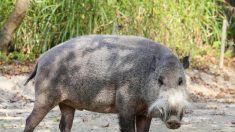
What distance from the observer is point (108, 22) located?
1505 cm

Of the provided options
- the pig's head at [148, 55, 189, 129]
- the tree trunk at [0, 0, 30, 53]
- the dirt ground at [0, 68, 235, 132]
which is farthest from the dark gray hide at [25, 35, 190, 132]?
the tree trunk at [0, 0, 30, 53]

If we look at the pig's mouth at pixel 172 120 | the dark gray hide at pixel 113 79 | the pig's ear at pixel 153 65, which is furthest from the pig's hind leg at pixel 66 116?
the pig's mouth at pixel 172 120

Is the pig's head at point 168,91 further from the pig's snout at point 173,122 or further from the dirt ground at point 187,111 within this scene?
the dirt ground at point 187,111

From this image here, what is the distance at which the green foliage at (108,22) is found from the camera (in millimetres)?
15219

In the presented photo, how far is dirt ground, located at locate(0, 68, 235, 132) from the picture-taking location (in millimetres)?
9211

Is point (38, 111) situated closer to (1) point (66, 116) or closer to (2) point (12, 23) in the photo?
(1) point (66, 116)

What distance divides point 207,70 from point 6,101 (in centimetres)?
640

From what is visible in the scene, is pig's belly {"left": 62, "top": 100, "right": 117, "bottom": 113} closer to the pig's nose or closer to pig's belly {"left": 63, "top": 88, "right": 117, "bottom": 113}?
pig's belly {"left": 63, "top": 88, "right": 117, "bottom": 113}

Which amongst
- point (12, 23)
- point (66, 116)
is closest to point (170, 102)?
point (66, 116)

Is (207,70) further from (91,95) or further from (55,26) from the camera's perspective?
(91,95)

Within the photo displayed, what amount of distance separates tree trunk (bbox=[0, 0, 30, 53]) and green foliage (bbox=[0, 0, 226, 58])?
428mm

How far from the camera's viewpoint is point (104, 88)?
676 cm

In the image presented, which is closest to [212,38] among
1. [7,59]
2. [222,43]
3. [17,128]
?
[222,43]

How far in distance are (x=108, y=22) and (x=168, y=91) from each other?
8999mm
